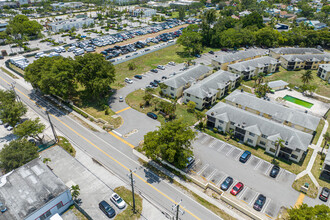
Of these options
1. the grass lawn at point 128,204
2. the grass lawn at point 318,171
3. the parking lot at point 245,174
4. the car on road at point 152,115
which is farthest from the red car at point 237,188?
the car on road at point 152,115

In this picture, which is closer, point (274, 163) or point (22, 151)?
point (22, 151)

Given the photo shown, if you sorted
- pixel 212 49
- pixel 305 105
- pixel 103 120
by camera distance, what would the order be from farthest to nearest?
pixel 212 49 < pixel 305 105 < pixel 103 120

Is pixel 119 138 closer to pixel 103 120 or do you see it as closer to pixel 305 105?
pixel 103 120

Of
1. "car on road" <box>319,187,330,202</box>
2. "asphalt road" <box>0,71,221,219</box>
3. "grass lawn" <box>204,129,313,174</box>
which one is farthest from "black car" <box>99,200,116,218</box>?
"car on road" <box>319,187,330,202</box>

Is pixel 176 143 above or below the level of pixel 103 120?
above

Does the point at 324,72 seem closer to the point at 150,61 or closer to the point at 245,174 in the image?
the point at 245,174

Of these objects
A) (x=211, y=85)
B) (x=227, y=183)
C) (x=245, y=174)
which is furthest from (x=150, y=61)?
(x=227, y=183)

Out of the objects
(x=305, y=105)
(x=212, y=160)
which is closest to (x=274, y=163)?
(x=212, y=160)
